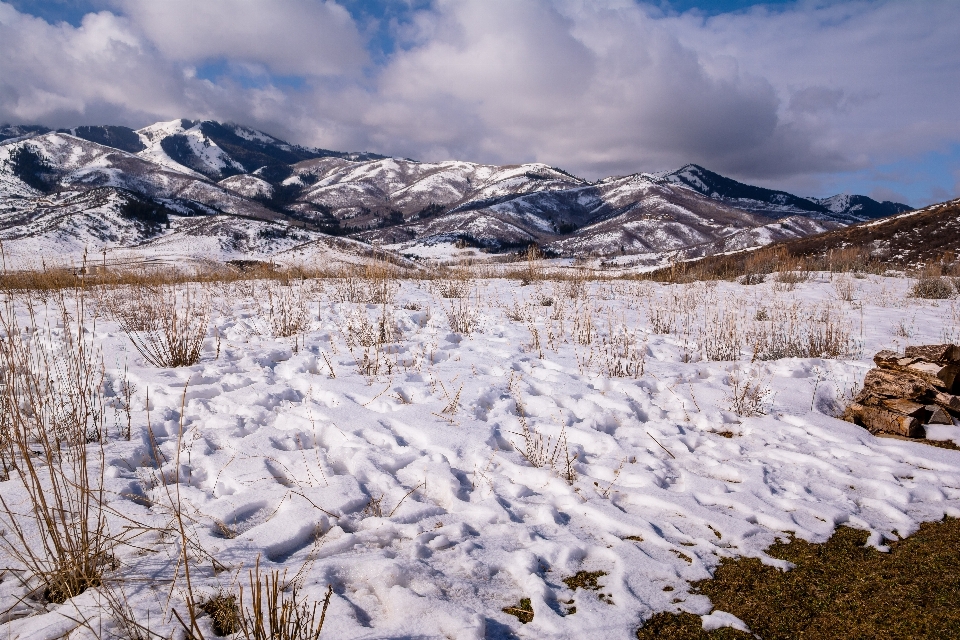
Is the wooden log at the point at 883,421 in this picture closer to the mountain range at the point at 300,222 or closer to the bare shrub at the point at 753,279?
the mountain range at the point at 300,222

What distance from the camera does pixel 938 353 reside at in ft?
12.1

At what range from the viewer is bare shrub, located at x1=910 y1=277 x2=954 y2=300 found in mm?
9609

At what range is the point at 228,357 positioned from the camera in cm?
487

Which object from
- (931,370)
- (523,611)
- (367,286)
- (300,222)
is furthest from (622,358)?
(300,222)

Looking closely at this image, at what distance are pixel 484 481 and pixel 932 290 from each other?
11.8 meters

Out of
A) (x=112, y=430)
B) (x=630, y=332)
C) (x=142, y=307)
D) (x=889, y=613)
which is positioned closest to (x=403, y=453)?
(x=112, y=430)

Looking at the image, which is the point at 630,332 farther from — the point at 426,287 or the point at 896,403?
the point at 426,287

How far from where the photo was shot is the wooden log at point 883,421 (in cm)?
340

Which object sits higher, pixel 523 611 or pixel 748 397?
pixel 748 397

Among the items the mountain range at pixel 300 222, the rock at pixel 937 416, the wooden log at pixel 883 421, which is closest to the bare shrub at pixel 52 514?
the wooden log at pixel 883 421

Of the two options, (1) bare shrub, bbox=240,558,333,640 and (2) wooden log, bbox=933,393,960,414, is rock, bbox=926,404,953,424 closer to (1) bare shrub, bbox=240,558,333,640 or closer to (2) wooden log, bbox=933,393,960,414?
(2) wooden log, bbox=933,393,960,414

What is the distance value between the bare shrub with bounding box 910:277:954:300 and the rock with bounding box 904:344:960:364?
26.0ft

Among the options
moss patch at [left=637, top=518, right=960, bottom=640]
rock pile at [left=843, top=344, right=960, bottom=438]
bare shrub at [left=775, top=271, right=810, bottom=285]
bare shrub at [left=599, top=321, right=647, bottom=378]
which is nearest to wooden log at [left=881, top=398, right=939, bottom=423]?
rock pile at [left=843, top=344, right=960, bottom=438]

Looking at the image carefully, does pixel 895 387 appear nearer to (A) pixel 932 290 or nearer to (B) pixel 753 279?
(A) pixel 932 290
